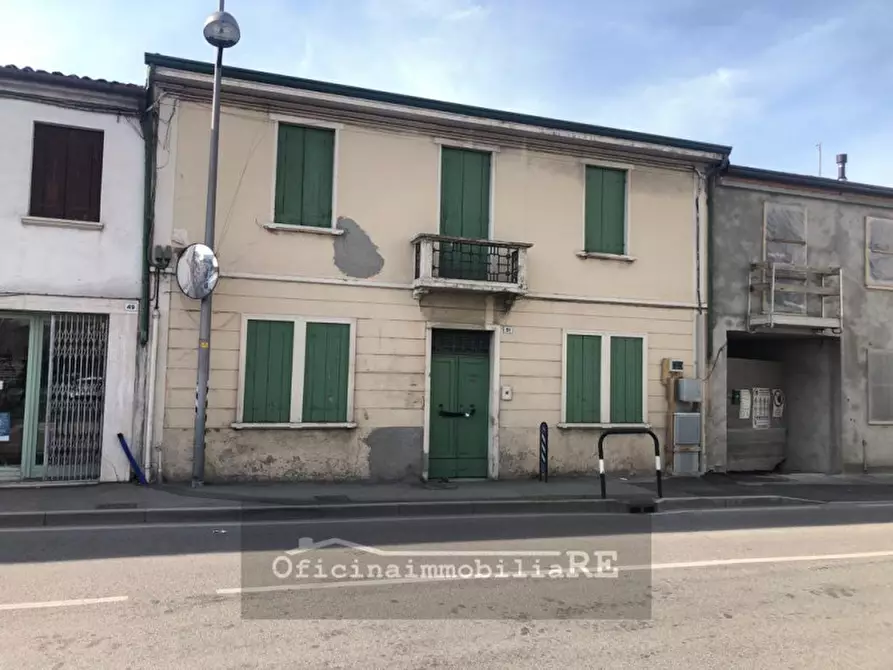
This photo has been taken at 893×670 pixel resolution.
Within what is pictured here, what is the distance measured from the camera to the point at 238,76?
10.6 metres

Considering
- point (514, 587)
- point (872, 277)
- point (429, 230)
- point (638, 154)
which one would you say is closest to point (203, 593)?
point (514, 587)

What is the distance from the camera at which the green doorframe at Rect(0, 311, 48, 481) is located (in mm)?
9953

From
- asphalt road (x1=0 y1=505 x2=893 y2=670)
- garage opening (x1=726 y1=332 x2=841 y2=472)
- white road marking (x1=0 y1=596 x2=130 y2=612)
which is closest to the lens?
asphalt road (x1=0 y1=505 x2=893 y2=670)

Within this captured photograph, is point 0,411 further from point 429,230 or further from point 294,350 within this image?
point 429,230

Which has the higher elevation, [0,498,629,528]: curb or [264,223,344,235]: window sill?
[264,223,344,235]: window sill

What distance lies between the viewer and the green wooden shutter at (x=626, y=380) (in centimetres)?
1273

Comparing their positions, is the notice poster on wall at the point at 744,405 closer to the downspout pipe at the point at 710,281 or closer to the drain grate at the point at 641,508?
the downspout pipe at the point at 710,281

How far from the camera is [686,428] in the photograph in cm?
1278

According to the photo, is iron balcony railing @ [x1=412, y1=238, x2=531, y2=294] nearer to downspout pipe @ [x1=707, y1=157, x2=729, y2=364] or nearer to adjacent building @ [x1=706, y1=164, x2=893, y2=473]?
downspout pipe @ [x1=707, y1=157, x2=729, y2=364]

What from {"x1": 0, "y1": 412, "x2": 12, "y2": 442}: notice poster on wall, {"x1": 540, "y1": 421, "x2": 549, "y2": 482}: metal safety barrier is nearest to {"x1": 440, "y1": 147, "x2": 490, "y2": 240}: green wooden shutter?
{"x1": 540, "y1": 421, "x2": 549, "y2": 482}: metal safety barrier

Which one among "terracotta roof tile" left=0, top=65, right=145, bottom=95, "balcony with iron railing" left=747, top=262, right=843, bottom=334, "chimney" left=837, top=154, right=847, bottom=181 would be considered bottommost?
"balcony with iron railing" left=747, top=262, right=843, bottom=334

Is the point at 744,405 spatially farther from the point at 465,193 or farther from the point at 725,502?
the point at 465,193

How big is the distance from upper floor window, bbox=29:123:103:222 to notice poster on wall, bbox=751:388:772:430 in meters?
13.3

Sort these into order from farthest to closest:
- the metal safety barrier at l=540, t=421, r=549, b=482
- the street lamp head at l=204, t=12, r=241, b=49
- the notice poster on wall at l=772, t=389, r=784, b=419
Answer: the notice poster on wall at l=772, t=389, r=784, b=419 → the metal safety barrier at l=540, t=421, r=549, b=482 → the street lamp head at l=204, t=12, r=241, b=49
